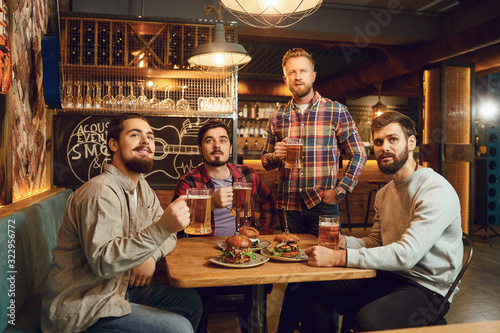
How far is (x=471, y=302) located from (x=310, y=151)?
2210 millimetres

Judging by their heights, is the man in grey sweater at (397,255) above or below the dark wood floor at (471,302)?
above

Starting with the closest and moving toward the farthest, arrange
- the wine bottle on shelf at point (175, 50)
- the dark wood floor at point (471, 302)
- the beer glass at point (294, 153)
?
the beer glass at point (294, 153), the dark wood floor at point (471, 302), the wine bottle on shelf at point (175, 50)

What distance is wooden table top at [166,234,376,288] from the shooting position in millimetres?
1521

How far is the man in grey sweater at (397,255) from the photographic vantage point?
1742 mm

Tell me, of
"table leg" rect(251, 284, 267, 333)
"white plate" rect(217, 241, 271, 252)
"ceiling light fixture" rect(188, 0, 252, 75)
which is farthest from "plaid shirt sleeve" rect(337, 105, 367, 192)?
"table leg" rect(251, 284, 267, 333)

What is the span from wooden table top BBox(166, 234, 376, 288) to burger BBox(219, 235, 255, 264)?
0.06 metres

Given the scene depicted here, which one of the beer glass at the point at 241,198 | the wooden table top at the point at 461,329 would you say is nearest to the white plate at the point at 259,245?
the beer glass at the point at 241,198

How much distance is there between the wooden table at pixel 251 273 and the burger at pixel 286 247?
0.06 metres

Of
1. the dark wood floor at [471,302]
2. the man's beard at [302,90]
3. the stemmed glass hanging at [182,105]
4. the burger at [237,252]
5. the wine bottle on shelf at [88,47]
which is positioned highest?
the wine bottle on shelf at [88,47]

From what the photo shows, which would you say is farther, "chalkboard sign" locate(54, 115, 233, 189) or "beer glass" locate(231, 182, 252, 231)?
"chalkboard sign" locate(54, 115, 233, 189)

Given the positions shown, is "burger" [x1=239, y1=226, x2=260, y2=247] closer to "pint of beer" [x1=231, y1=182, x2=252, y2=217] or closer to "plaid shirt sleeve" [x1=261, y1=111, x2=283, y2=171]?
"pint of beer" [x1=231, y1=182, x2=252, y2=217]

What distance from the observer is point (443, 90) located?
239 inches

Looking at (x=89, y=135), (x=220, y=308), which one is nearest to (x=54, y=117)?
(x=89, y=135)

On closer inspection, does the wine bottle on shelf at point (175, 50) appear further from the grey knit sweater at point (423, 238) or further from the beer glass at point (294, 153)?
the grey knit sweater at point (423, 238)
